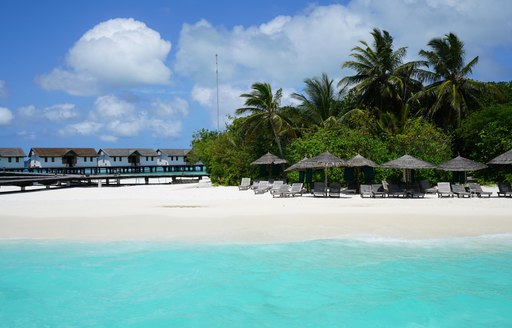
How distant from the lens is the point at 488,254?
9766mm

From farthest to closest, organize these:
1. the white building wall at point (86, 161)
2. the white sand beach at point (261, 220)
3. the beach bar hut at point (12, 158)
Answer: the white building wall at point (86, 161)
the beach bar hut at point (12, 158)
the white sand beach at point (261, 220)

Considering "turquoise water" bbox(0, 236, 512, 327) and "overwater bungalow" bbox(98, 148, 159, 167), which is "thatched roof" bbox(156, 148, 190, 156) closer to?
→ "overwater bungalow" bbox(98, 148, 159, 167)

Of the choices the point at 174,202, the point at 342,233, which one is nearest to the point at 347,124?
the point at 174,202

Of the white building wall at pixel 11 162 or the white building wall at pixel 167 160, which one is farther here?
the white building wall at pixel 167 160

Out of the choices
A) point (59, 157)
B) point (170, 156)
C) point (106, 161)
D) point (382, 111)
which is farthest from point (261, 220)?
point (170, 156)

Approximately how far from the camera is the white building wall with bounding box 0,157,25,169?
68812 millimetres

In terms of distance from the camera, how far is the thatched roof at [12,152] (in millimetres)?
69062

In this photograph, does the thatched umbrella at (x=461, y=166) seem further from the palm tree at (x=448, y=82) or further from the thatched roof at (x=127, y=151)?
the thatched roof at (x=127, y=151)

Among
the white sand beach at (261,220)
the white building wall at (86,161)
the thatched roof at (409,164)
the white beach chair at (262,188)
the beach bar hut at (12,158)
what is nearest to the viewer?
the white sand beach at (261,220)

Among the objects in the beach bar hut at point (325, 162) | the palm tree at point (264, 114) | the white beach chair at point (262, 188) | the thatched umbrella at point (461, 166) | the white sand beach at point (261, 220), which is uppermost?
the palm tree at point (264, 114)

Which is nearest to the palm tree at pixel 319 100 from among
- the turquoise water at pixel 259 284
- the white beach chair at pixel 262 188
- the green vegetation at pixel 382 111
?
the green vegetation at pixel 382 111

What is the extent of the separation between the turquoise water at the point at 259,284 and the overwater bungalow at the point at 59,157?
217 ft

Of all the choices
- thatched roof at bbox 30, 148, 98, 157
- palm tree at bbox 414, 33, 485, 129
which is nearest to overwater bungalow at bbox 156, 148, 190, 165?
thatched roof at bbox 30, 148, 98, 157

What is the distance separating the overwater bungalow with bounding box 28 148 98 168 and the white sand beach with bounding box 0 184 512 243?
57.5 m
